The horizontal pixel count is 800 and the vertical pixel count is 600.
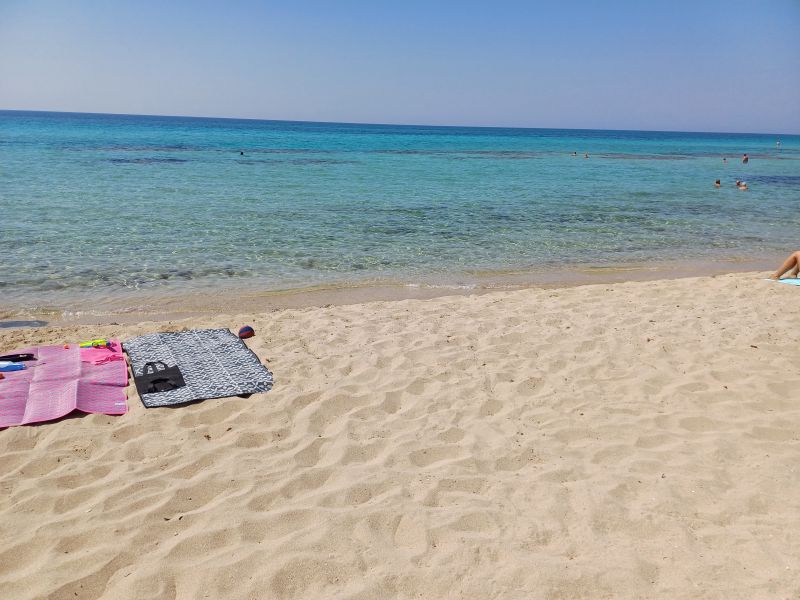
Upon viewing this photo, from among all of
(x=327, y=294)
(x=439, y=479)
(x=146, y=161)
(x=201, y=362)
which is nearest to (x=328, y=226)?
(x=327, y=294)

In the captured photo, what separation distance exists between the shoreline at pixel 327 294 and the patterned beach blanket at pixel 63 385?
6.04 ft

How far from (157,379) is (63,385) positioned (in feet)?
2.55

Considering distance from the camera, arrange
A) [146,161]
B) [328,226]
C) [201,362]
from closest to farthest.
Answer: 1. [201,362]
2. [328,226]
3. [146,161]

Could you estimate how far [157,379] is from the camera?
17.6 ft

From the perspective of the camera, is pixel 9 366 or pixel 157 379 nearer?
pixel 157 379

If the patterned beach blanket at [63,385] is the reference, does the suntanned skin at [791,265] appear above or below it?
above

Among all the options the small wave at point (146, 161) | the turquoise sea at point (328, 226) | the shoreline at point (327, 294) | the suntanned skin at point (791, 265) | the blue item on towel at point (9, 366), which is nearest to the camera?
the blue item on towel at point (9, 366)

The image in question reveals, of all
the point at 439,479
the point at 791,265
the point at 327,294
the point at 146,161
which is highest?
the point at 146,161

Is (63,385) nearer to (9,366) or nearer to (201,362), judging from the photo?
(9,366)

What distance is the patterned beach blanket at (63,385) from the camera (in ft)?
15.7

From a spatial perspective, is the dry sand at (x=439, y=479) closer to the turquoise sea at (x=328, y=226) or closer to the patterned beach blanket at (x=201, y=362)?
the patterned beach blanket at (x=201, y=362)

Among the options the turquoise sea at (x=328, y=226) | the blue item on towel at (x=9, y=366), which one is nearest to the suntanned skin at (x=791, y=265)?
the turquoise sea at (x=328, y=226)

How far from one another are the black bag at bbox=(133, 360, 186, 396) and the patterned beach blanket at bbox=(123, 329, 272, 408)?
0.04 meters

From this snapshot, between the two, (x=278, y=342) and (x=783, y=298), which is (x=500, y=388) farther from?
(x=783, y=298)
